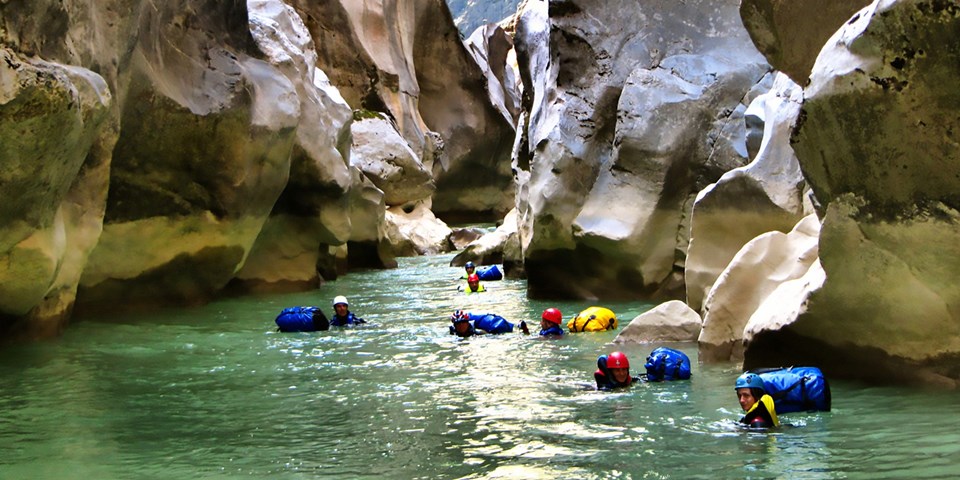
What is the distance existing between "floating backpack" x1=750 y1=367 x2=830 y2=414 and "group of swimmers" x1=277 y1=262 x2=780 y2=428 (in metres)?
0.33

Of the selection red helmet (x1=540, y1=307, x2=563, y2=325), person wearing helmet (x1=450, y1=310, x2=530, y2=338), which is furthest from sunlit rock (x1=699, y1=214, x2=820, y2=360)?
person wearing helmet (x1=450, y1=310, x2=530, y2=338)

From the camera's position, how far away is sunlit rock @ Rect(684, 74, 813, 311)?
47.5 feet

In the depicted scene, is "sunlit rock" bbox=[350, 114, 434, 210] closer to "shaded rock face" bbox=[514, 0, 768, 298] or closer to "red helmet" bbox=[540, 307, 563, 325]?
"shaded rock face" bbox=[514, 0, 768, 298]

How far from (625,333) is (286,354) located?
4197 millimetres

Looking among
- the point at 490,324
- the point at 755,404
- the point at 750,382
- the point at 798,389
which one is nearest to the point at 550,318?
the point at 490,324

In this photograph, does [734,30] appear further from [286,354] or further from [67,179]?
[67,179]

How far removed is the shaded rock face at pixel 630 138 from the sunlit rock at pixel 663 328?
15.0 ft

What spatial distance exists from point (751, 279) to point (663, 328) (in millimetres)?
2474

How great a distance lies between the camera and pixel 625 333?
14172mm

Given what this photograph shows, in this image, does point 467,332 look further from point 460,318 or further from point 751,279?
point 751,279

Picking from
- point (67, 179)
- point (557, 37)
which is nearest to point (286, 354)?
point (67, 179)

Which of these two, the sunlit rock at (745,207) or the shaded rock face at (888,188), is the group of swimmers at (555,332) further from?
the sunlit rock at (745,207)

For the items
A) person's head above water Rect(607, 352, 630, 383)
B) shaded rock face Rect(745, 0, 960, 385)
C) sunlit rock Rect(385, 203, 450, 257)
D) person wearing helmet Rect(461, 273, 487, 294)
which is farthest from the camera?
sunlit rock Rect(385, 203, 450, 257)

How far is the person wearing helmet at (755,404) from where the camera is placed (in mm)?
8633
